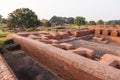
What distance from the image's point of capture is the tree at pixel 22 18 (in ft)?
98.2

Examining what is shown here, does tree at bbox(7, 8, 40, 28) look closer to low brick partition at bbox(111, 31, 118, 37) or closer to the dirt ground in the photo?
low brick partition at bbox(111, 31, 118, 37)

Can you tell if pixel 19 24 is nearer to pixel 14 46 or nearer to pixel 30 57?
pixel 14 46

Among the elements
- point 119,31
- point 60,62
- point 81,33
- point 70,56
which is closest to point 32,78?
point 60,62

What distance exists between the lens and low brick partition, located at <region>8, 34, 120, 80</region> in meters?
3.81

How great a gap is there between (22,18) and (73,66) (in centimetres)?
2802

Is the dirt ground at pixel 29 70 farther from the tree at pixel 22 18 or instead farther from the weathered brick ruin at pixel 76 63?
the tree at pixel 22 18

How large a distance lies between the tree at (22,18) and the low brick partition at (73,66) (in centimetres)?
2358

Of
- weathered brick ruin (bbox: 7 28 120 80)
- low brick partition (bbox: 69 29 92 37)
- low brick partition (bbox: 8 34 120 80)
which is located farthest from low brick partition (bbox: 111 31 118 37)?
low brick partition (bbox: 8 34 120 80)

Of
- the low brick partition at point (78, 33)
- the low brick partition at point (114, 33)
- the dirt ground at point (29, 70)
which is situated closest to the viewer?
the dirt ground at point (29, 70)

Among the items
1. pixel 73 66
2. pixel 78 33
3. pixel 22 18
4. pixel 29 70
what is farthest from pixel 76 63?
pixel 22 18

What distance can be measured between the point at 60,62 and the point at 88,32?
10.5 meters

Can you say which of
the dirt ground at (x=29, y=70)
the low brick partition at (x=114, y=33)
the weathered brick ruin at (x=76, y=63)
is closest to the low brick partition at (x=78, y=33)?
the low brick partition at (x=114, y=33)

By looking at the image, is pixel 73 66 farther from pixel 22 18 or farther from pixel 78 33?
pixel 22 18

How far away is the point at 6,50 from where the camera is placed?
33.4 ft
